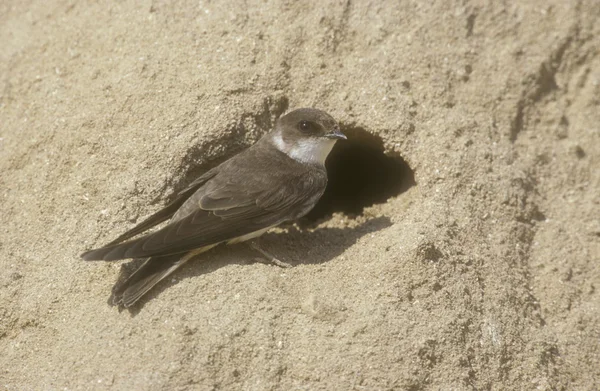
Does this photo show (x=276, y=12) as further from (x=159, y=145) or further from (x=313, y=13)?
(x=159, y=145)

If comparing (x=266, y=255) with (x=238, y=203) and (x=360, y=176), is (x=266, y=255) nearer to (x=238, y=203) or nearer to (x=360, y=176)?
(x=238, y=203)

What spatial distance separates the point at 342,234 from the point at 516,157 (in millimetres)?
1279

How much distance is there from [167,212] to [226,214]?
37cm

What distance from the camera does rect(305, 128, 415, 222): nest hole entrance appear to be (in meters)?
4.92

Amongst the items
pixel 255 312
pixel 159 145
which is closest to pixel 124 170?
pixel 159 145

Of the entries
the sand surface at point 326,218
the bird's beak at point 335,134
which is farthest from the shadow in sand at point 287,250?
the bird's beak at point 335,134

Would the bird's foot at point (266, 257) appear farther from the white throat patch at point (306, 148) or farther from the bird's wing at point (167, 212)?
the white throat patch at point (306, 148)

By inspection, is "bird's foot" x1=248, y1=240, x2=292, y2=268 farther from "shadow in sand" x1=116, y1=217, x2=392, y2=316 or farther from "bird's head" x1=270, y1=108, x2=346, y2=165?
"bird's head" x1=270, y1=108, x2=346, y2=165

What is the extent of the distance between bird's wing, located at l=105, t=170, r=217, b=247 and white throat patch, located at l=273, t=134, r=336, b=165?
1.64ft

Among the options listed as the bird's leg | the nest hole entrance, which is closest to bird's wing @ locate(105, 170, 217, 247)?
the bird's leg

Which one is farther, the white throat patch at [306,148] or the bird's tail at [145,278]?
the white throat patch at [306,148]

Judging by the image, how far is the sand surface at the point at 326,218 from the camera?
3.66 metres

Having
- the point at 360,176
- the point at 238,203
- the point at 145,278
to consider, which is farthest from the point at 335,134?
the point at 145,278

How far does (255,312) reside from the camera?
3.72 metres
